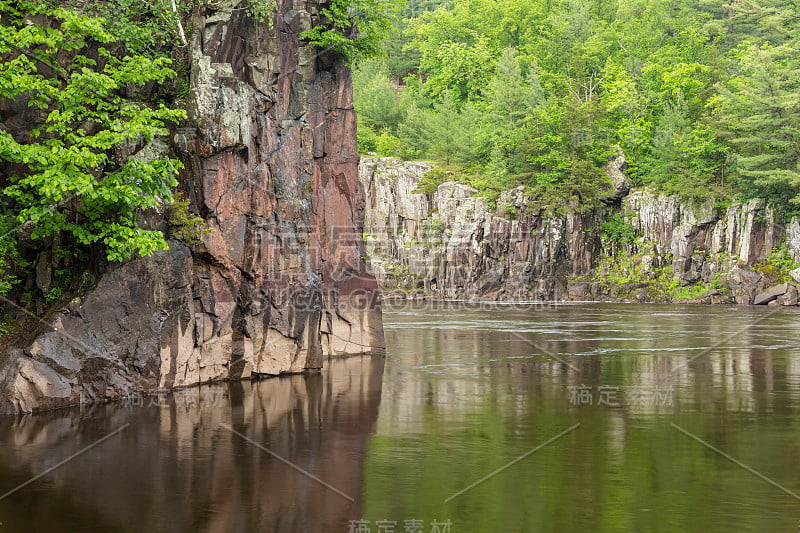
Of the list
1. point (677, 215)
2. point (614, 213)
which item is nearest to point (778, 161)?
point (677, 215)

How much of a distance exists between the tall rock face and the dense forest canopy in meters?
51.1

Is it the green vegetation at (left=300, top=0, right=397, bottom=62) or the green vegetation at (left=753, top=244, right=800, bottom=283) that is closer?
the green vegetation at (left=300, top=0, right=397, bottom=62)

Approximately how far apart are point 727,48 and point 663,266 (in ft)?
137

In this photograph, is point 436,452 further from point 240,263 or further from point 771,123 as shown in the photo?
point 771,123

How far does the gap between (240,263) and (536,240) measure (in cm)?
5836

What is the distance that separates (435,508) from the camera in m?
15.3

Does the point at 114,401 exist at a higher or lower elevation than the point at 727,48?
lower

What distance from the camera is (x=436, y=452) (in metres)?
19.8

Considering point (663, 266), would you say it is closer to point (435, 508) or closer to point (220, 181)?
point (220, 181)

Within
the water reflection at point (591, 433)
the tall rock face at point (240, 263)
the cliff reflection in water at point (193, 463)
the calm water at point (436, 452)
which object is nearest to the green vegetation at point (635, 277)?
the water reflection at point (591, 433)

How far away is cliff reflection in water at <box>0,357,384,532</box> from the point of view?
48.7ft

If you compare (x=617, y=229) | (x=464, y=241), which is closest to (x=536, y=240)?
(x=464, y=241)

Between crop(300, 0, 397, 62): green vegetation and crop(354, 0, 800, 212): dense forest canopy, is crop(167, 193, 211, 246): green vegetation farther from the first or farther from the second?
crop(354, 0, 800, 212): dense forest canopy

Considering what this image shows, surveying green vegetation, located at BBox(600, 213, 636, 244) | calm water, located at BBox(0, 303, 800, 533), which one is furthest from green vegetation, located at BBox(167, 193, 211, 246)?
green vegetation, located at BBox(600, 213, 636, 244)
